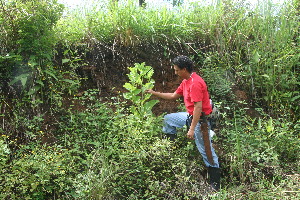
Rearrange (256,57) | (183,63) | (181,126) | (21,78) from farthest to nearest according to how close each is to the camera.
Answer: (256,57) → (21,78) → (181,126) → (183,63)

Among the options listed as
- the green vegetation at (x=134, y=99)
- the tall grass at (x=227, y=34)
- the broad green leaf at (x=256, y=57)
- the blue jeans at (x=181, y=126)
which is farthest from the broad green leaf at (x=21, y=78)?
the broad green leaf at (x=256, y=57)

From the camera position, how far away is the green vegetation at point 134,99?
3637 mm

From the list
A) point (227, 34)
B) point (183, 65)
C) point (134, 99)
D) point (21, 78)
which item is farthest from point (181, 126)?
point (227, 34)

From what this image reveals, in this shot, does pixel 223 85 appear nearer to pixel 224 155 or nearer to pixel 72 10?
Result: pixel 224 155

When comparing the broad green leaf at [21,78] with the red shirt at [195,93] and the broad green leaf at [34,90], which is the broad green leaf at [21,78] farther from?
the red shirt at [195,93]

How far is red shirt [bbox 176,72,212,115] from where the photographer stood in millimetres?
3785

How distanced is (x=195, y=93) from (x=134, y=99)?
33.1 inches

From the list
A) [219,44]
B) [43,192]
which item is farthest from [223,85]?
[43,192]

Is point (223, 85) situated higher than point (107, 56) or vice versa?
point (107, 56)

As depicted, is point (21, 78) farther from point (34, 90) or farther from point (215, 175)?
point (215, 175)

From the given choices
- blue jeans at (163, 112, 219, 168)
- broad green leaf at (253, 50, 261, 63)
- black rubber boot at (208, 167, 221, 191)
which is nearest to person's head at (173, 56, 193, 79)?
blue jeans at (163, 112, 219, 168)

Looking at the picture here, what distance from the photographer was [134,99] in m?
4.18

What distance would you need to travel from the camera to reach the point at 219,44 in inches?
235

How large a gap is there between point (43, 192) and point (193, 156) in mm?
1954
